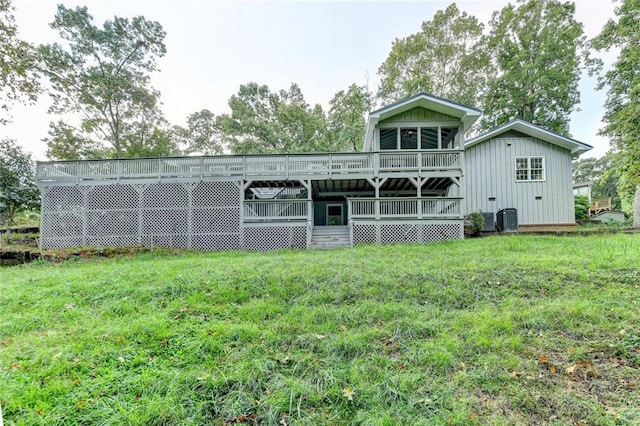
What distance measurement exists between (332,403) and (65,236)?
46.4ft

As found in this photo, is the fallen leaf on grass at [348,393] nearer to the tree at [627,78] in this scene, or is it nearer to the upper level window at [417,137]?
the upper level window at [417,137]

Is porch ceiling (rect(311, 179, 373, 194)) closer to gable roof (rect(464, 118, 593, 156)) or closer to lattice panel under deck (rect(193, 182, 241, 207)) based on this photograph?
lattice panel under deck (rect(193, 182, 241, 207))

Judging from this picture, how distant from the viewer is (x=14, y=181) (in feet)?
49.5

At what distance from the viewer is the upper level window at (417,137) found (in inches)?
495

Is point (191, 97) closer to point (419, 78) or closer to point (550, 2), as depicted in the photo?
point (419, 78)

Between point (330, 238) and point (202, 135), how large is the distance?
2417cm

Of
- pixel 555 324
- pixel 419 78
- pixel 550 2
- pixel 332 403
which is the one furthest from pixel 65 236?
pixel 550 2

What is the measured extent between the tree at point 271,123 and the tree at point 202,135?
→ 4.93 m

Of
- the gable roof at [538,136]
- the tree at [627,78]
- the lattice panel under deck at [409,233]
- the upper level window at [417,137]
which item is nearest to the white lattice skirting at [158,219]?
the lattice panel under deck at [409,233]

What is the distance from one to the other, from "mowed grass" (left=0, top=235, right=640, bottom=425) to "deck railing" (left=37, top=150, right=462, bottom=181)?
6.78 meters

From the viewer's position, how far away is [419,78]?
2206cm

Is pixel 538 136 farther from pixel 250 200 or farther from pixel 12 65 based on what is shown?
pixel 12 65

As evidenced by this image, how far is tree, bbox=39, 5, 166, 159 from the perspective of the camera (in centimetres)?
1891

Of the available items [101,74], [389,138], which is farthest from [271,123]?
[389,138]
